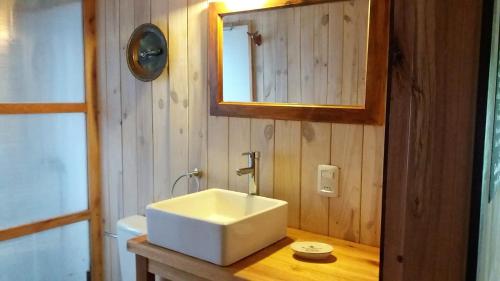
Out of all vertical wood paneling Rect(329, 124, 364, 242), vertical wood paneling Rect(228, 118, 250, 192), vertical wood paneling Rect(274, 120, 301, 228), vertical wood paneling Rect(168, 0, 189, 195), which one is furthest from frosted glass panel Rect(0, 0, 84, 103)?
vertical wood paneling Rect(329, 124, 364, 242)

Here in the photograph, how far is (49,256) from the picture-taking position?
7.37ft

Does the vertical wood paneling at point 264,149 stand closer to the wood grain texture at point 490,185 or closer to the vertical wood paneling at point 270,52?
the vertical wood paneling at point 270,52

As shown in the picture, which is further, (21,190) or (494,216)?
(21,190)

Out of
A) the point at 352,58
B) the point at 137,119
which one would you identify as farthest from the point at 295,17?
the point at 137,119

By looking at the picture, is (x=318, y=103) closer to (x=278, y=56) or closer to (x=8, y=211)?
(x=278, y=56)

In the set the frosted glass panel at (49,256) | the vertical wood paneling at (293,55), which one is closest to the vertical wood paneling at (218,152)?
the vertical wood paneling at (293,55)

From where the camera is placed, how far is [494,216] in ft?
2.43

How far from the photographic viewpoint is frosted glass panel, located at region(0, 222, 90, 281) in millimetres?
2074

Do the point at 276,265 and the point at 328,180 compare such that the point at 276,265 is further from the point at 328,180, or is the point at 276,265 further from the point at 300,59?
the point at 300,59

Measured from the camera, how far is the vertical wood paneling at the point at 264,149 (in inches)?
68.0

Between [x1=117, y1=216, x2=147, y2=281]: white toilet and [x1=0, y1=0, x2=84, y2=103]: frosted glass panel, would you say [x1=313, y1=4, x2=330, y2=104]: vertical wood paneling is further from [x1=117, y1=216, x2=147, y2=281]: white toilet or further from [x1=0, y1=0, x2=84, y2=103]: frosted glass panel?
[x1=0, y1=0, x2=84, y2=103]: frosted glass panel

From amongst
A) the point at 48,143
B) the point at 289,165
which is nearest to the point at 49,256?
the point at 48,143

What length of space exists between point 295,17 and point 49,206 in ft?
5.21

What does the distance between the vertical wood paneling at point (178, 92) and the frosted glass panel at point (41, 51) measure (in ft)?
2.03
